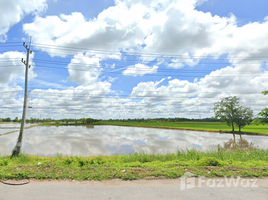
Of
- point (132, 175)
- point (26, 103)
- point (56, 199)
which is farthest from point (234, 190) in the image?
point (26, 103)

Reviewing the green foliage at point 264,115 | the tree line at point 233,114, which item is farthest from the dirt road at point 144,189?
the tree line at point 233,114

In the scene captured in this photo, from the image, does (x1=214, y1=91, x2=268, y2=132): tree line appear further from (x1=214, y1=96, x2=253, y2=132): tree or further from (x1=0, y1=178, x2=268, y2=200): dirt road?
(x1=0, y1=178, x2=268, y2=200): dirt road

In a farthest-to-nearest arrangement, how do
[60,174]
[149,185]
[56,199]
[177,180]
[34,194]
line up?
[60,174], [177,180], [149,185], [34,194], [56,199]

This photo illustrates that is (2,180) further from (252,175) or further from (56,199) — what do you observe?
A: (252,175)

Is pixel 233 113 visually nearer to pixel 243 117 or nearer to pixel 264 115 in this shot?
pixel 243 117

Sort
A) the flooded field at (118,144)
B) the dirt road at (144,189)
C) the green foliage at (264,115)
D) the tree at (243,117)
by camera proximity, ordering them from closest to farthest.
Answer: the dirt road at (144,189), the green foliage at (264,115), the flooded field at (118,144), the tree at (243,117)

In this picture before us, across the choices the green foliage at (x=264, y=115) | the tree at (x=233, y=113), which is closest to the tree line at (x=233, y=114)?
the tree at (x=233, y=113)

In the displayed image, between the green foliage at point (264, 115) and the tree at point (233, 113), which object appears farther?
the tree at point (233, 113)

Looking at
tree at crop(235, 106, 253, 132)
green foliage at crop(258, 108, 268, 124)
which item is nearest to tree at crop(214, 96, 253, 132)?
tree at crop(235, 106, 253, 132)

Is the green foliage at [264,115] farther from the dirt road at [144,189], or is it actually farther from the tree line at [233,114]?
Result: the tree line at [233,114]

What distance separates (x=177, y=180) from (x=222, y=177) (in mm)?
1911

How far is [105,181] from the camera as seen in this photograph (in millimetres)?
5961

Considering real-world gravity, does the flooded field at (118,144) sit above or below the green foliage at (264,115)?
below

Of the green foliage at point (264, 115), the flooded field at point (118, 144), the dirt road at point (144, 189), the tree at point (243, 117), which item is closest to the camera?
the dirt road at point (144, 189)
